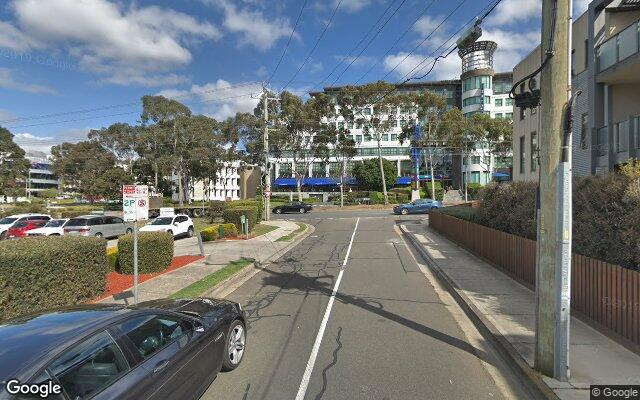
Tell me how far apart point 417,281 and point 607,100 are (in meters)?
11.3

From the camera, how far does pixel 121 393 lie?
10.7 feet

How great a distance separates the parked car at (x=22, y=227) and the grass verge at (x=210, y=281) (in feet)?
55.9

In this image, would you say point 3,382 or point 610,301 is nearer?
point 3,382

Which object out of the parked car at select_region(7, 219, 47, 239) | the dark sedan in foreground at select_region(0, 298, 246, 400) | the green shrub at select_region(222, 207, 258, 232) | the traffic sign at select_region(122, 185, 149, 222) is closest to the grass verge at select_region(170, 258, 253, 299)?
the traffic sign at select_region(122, 185, 149, 222)

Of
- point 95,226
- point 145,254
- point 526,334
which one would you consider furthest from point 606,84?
point 95,226

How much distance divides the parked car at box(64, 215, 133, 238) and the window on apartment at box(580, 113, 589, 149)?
2432 cm

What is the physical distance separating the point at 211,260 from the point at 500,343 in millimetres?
11596

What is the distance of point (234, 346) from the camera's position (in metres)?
5.75

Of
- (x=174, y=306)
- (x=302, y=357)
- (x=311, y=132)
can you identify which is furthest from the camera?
(x=311, y=132)

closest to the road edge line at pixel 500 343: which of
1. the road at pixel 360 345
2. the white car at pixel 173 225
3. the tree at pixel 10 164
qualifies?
the road at pixel 360 345

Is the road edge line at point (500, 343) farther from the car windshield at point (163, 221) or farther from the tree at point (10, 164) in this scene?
the tree at point (10, 164)

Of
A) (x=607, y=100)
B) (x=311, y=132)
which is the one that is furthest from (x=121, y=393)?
(x=311, y=132)

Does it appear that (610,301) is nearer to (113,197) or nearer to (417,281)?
(417,281)

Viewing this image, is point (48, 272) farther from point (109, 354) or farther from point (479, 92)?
point (479, 92)
